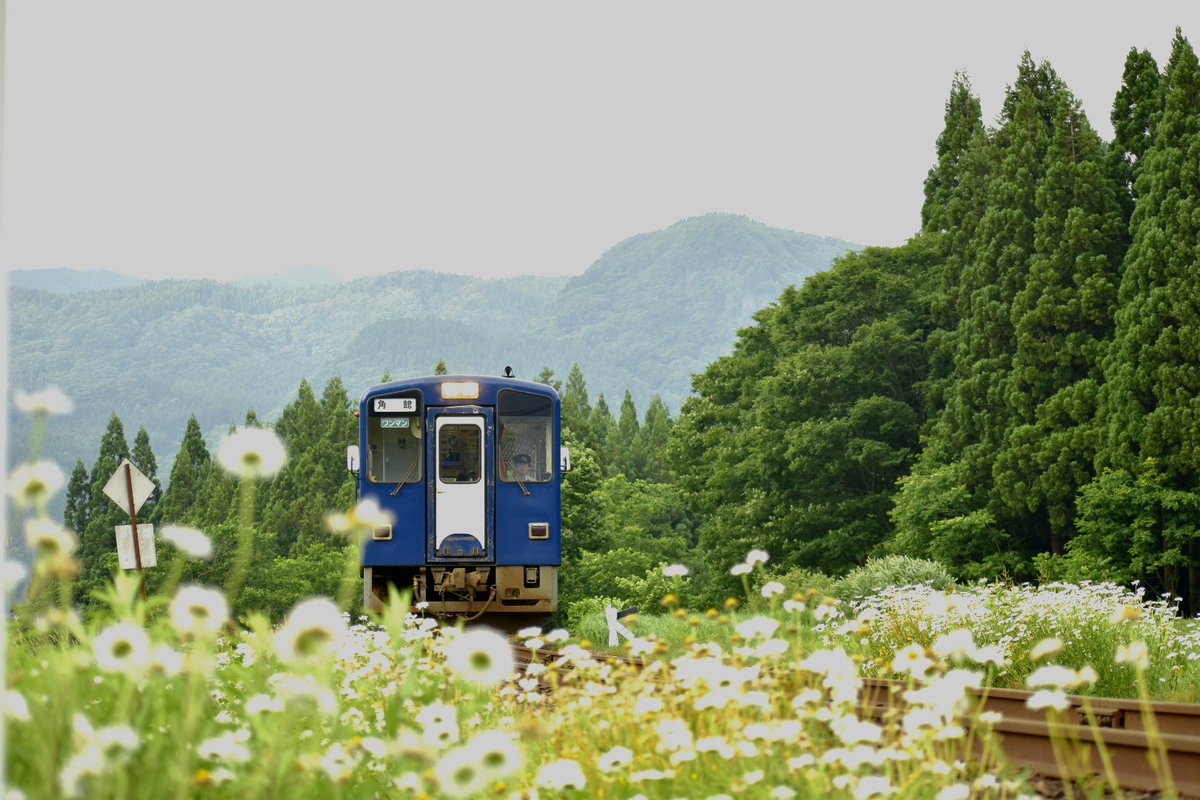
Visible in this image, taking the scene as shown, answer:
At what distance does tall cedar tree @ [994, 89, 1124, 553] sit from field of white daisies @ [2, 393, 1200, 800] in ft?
67.2

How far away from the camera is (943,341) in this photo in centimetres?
3238

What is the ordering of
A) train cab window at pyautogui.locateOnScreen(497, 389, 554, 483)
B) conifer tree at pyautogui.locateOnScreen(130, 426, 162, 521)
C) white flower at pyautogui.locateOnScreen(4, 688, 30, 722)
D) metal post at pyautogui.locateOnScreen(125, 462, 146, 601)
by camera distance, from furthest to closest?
conifer tree at pyautogui.locateOnScreen(130, 426, 162, 521)
train cab window at pyautogui.locateOnScreen(497, 389, 554, 483)
metal post at pyautogui.locateOnScreen(125, 462, 146, 601)
white flower at pyautogui.locateOnScreen(4, 688, 30, 722)

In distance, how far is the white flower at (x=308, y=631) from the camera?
281 cm

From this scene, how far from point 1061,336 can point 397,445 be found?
614 inches

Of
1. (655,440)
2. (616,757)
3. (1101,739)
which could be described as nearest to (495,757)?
(616,757)

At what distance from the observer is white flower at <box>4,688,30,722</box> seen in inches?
130

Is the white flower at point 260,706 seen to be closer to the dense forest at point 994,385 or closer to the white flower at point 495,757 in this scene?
the white flower at point 495,757

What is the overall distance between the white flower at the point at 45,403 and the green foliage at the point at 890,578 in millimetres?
14049

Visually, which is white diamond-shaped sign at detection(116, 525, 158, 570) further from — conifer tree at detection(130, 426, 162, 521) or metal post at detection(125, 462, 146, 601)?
conifer tree at detection(130, 426, 162, 521)

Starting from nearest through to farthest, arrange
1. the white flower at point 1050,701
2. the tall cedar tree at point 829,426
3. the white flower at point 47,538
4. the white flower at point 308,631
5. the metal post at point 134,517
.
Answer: the white flower at point 308,631
the white flower at point 47,538
the white flower at point 1050,701
the metal post at point 134,517
the tall cedar tree at point 829,426

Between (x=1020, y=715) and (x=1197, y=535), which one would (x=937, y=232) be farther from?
(x=1020, y=715)

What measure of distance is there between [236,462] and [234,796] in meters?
1.08

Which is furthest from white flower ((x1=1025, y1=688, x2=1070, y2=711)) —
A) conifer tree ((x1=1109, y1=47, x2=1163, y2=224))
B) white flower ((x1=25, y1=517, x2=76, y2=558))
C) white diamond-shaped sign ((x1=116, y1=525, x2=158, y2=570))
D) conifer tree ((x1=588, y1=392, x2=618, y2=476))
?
conifer tree ((x1=588, y1=392, x2=618, y2=476))

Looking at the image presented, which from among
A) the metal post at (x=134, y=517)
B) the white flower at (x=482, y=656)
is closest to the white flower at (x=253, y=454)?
the white flower at (x=482, y=656)
